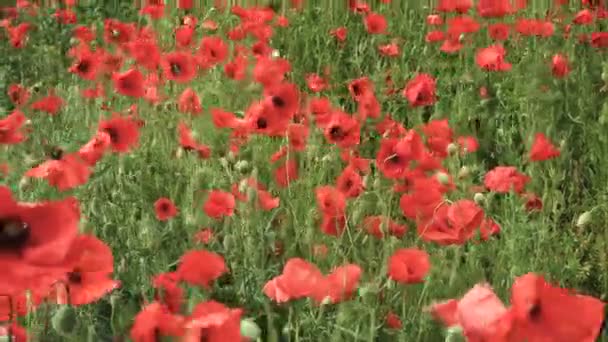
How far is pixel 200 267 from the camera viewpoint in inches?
→ 61.1

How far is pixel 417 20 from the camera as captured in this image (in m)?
4.79

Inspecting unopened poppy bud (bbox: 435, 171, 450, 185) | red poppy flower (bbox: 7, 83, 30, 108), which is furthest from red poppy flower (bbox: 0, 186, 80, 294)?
red poppy flower (bbox: 7, 83, 30, 108)

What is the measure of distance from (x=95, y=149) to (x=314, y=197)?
51cm

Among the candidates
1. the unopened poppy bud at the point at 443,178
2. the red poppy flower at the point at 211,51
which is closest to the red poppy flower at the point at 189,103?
the red poppy flower at the point at 211,51

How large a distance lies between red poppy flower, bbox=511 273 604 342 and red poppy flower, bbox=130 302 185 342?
0.36 metres

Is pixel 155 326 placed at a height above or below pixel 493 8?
above

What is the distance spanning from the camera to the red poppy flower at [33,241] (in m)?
0.81

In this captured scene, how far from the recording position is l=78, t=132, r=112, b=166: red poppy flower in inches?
81.2

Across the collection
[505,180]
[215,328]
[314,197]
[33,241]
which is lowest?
[314,197]

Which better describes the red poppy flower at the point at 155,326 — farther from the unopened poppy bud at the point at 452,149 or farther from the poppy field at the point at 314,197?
the unopened poppy bud at the point at 452,149

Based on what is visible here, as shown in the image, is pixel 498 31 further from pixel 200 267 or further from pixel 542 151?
pixel 200 267

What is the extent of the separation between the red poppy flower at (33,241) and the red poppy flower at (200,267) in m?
0.68

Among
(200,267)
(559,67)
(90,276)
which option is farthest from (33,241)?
(559,67)

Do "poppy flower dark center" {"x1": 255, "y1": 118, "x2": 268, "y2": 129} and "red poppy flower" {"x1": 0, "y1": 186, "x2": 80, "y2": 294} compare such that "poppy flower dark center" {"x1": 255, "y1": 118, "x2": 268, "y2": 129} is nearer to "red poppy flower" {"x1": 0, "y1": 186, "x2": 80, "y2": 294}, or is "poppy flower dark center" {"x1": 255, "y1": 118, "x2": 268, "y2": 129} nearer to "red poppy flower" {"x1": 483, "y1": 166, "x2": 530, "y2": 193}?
"red poppy flower" {"x1": 483, "y1": 166, "x2": 530, "y2": 193}
